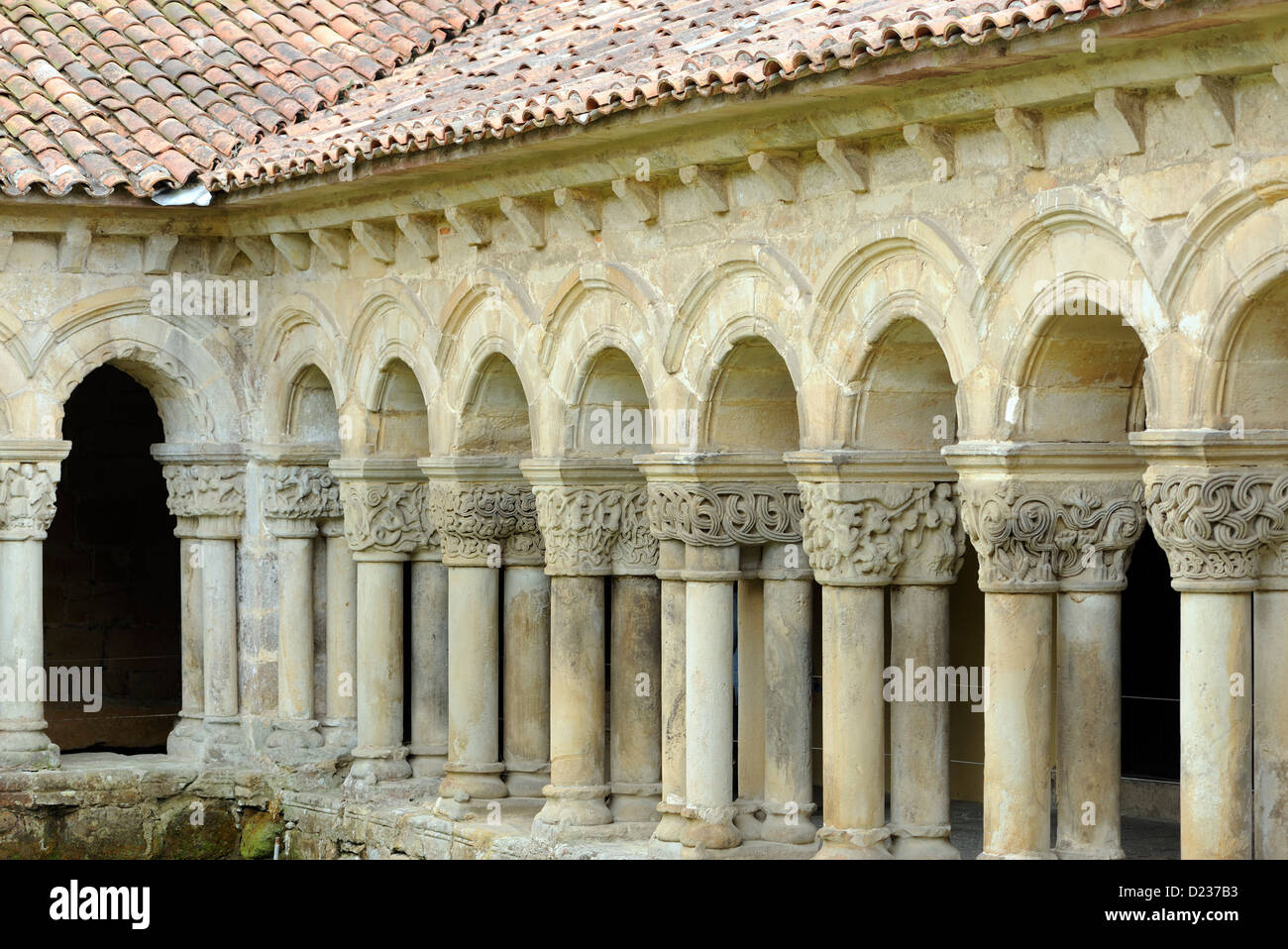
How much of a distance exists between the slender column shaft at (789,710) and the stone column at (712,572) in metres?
0.21

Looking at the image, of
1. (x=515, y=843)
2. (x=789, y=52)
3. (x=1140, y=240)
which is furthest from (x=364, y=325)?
(x=1140, y=240)

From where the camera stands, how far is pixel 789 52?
10297 mm

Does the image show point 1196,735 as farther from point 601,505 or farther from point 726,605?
point 601,505

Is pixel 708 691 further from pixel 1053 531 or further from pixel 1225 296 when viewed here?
pixel 1225 296

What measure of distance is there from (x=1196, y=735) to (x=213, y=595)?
8214mm

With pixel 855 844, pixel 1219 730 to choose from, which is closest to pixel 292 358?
pixel 855 844

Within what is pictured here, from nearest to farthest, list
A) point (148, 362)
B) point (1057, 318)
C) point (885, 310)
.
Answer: point (1057, 318), point (885, 310), point (148, 362)

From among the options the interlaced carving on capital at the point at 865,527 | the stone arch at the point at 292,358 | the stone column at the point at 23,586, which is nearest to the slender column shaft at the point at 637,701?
the interlaced carving on capital at the point at 865,527

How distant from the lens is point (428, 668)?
15117 mm

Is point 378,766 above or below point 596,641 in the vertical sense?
below

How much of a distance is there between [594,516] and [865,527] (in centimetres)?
235

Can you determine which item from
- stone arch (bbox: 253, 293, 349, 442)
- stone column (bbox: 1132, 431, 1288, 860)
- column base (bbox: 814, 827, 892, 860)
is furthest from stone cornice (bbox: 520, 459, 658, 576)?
stone column (bbox: 1132, 431, 1288, 860)

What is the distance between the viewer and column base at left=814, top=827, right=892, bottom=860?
37.6ft

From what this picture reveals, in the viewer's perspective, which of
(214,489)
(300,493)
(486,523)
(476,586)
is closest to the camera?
(486,523)
